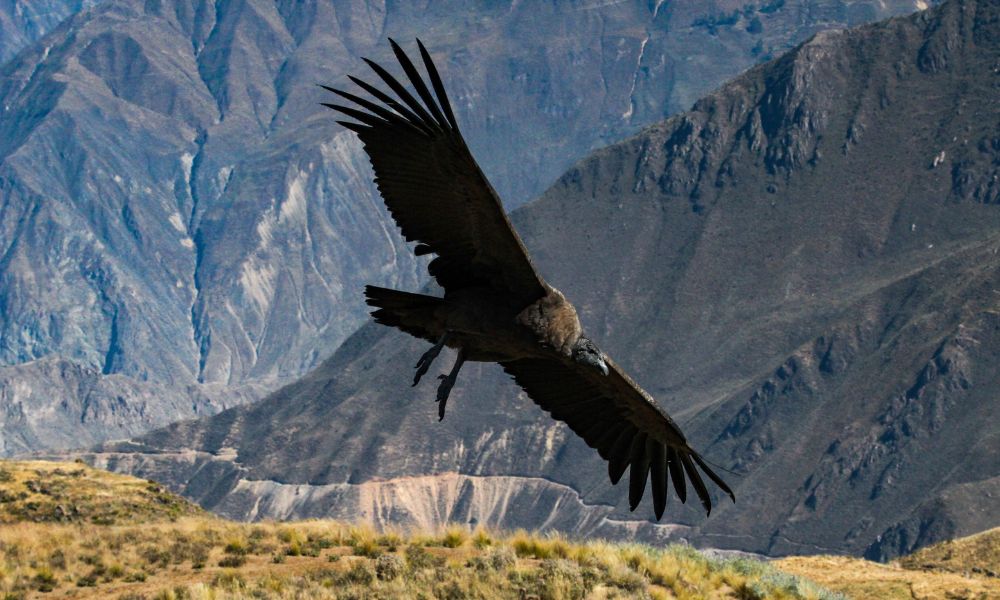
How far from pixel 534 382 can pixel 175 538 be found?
356 inches

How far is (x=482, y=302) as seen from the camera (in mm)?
25641

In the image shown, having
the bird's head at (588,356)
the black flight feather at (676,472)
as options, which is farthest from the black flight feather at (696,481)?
the bird's head at (588,356)

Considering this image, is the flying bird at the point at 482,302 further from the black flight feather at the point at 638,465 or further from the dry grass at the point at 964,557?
the dry grass at the point at 964,557

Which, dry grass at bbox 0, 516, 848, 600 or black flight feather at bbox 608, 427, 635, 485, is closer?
dry grass at bbox 0, 516, 848, 600

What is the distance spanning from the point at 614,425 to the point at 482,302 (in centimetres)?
394

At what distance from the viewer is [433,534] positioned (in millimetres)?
32031

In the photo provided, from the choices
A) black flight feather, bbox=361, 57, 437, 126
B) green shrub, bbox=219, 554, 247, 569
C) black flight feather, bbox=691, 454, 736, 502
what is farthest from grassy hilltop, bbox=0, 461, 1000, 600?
black flight feather, bbox=361, 57, 437, 126

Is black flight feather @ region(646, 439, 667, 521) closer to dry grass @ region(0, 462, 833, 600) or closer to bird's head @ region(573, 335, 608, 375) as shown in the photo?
dry grass @ region(0, 462, 833, 600)

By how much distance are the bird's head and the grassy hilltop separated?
3808mm

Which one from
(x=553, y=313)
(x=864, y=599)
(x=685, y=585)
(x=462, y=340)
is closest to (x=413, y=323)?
(x=462, y=340)

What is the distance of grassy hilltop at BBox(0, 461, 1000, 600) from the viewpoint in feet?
85.7

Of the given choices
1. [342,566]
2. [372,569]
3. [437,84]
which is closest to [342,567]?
[342,566]

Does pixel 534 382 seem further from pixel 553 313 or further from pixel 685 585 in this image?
pixel 685 585

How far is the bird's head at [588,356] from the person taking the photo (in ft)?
84.6
